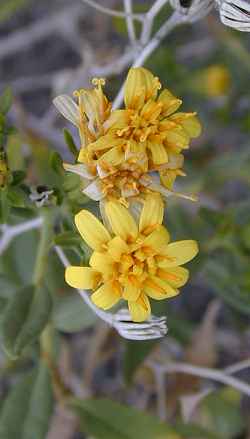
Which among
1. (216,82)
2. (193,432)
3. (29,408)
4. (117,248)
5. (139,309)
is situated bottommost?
(193,432)

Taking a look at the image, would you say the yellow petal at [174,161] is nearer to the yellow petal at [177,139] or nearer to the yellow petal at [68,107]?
the yellow petal at [177,139]

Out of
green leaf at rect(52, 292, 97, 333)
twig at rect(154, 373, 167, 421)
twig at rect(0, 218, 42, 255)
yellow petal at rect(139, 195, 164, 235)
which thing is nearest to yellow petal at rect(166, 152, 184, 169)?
yellow petal at rect(139, 195, 164, 235)

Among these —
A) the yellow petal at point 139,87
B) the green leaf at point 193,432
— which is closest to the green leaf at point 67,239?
the yellow petal at point 139,87

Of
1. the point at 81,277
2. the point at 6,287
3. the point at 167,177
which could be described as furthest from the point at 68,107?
the point at 6,287

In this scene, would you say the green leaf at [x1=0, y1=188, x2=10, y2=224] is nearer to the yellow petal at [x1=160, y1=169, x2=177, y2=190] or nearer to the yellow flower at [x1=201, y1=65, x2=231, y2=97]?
the yellow petal at [x1=160, y1=169, x2=177, y2=190]

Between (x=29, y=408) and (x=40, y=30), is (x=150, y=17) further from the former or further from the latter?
(x=40, y=30)
